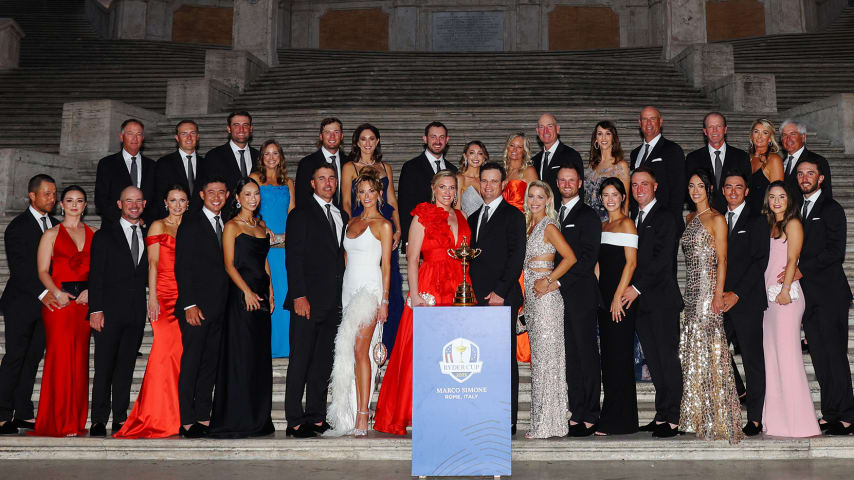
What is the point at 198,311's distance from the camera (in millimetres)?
6203

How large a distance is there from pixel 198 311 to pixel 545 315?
2.64m

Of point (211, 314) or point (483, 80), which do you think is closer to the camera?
point (211, 314)

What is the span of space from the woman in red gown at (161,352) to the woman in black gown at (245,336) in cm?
35

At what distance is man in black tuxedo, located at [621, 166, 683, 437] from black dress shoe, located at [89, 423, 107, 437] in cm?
408

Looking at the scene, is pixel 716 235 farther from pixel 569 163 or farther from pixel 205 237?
pixel 205 237

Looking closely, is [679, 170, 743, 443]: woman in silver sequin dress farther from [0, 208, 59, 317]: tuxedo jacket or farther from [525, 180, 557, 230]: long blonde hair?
[0, 208, 59, 317]: tuxedo jacket

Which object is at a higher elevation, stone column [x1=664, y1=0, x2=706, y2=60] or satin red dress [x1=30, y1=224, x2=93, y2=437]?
stone column [x1=664, y1=0, x2=706, y2=60]

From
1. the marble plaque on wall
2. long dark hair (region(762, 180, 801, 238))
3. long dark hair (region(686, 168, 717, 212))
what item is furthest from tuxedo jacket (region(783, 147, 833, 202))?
the marble plaque on wall

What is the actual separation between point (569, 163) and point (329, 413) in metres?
2.72

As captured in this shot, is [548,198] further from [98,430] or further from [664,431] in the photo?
[98,430]

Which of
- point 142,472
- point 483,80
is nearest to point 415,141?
point 483,80

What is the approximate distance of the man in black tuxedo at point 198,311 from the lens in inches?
244

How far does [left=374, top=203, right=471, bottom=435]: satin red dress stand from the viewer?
19.7 feet

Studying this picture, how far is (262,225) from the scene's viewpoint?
642 centimetres
